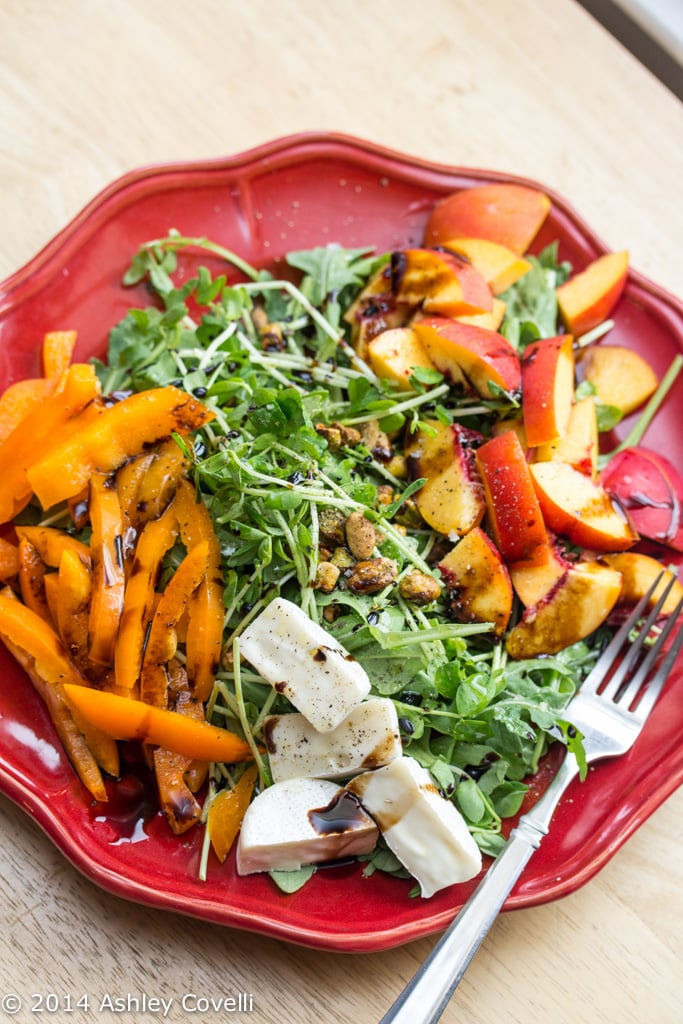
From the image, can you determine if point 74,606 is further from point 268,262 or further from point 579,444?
point 579,444

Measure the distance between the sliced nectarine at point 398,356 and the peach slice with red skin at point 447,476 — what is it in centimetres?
13

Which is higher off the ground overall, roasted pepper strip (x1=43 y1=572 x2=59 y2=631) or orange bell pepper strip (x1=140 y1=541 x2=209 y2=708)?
roasted pepper strip (x1=43 y1=572 x2=59 y2=631)

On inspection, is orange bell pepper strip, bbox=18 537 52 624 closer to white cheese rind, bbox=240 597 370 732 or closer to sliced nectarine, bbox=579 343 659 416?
white cheese rind, bbox=240 597 370 732

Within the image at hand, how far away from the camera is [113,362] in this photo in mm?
2006

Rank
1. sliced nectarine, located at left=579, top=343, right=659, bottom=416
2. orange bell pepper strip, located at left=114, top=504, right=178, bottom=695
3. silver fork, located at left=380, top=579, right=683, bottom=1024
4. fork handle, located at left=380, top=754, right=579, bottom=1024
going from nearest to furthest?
fork handle, located at left=380, top=754, right=579, bottom=1024 < silver fork, located at left=380, top=579, right=683, bottom=1024 < orange bell pepper strip, located at left=114, top=504, right=178, bottom=695 < sliced nectarine, located at left=579, top=343, right=659, bottom=416

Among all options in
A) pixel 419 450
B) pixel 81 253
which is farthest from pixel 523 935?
pixel 81 253

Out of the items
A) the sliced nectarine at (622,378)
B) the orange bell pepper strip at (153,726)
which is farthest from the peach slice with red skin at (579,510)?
the orange bell pepper strip at (153,726)

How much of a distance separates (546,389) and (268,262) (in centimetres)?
75

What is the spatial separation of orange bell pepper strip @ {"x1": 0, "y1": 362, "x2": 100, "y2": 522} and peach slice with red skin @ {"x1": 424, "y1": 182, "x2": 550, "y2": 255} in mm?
929

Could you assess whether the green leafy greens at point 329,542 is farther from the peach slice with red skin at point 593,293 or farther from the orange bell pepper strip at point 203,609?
the peach slice with red skin at point 593,293

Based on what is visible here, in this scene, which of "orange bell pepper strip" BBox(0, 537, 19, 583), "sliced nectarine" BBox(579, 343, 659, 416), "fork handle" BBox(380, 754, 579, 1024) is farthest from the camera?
"sliced nectarine" BBox(579, 343, 659, 416)

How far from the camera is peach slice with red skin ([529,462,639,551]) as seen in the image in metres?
1.85

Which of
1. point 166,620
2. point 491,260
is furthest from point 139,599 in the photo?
point 491,260

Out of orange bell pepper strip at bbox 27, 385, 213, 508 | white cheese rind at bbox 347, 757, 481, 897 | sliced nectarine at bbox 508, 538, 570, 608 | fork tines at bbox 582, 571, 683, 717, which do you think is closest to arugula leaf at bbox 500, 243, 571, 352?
sliced nectarine at bbox 508, 538, 570, 608
